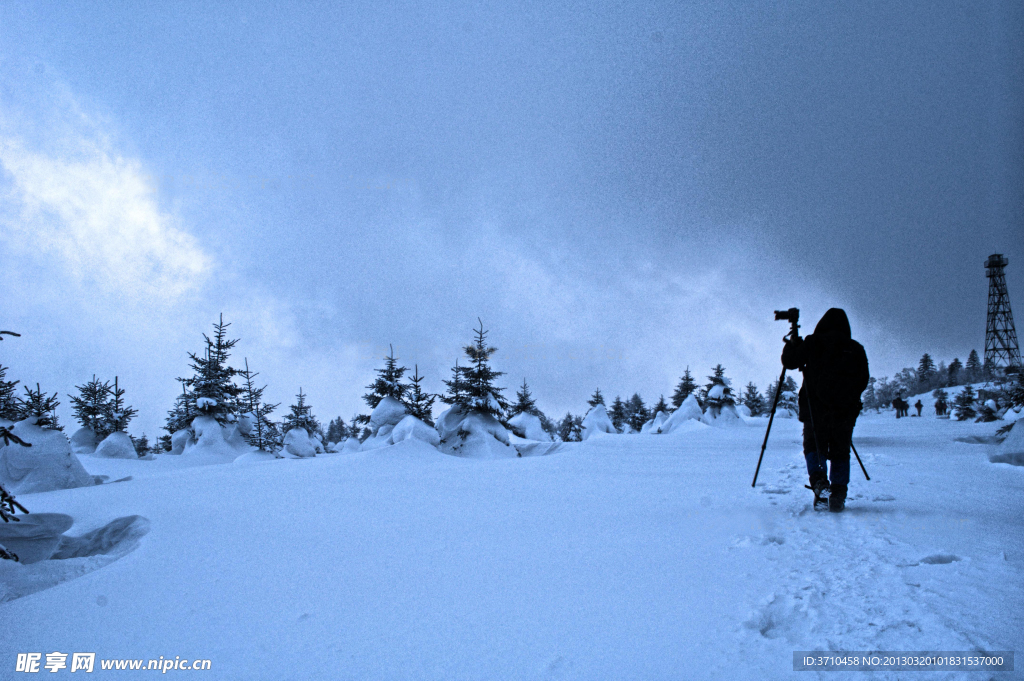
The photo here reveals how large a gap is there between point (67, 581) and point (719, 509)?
223 inches

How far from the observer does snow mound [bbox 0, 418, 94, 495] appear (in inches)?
309

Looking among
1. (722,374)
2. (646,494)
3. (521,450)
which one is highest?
(722,374)

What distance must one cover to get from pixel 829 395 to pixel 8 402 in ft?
75.8

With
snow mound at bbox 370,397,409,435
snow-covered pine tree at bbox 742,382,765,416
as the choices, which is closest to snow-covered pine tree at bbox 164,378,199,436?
snow mound at bbox 370,397,409,435

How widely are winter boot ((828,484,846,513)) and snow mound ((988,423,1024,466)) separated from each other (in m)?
5.14

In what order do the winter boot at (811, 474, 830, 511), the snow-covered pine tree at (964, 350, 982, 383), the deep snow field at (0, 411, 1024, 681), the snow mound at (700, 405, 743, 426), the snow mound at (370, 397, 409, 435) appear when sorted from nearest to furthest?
1. the deep snow field at (0, 411, 1024, 681)
2. the winter boot at (811, 474, 830, 511)
3. the snow mound at (370, 397, 409, 435)
4. the snow mound at (700, 405, 743, 426)
5. the snow-covered pine tree at (964, 350, 982, 383)

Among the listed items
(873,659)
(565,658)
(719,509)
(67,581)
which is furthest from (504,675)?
(67,581)

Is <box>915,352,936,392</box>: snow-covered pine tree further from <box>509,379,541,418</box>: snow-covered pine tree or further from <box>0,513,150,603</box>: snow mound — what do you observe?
<box>0,513,150,603</box>: snow mound

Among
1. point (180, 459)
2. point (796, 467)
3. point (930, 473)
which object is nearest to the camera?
point (930, 473)

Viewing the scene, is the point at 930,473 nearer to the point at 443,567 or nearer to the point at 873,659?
the point at 873,659

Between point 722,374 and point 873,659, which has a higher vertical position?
point 722,374

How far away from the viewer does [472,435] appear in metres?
13.9

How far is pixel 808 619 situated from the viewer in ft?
6.43

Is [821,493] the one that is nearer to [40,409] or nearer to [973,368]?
[40,409]
